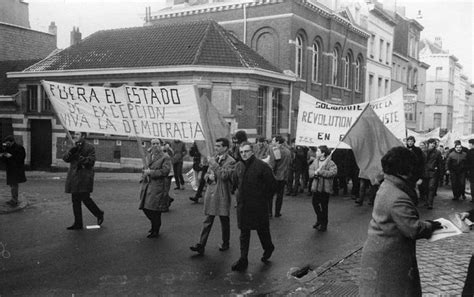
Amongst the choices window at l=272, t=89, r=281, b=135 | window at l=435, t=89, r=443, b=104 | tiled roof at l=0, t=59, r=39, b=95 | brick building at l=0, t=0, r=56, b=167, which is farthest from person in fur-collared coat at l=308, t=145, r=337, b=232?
window at l=435, t=89, r=443, b=104

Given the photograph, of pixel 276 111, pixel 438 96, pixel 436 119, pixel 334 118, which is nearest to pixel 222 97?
pixel 276 111

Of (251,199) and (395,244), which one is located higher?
(395,244)

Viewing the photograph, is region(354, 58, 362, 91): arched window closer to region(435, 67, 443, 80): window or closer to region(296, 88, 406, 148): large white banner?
region(296, 88, 406, 148): large white banner

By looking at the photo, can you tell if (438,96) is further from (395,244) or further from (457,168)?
(395,244)

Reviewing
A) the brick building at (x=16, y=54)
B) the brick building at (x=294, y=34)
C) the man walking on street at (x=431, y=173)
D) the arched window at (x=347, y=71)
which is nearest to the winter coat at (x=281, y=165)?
the man walking on street at (x=431, y=173)

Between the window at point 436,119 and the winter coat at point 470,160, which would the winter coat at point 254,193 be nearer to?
the winter coat at point 470,160

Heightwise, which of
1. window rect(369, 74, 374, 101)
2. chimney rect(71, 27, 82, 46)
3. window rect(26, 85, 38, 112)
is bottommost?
window rect(26, 85, 38, 112)

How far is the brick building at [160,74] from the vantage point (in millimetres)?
21188

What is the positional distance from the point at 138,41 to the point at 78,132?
17174 millimetres

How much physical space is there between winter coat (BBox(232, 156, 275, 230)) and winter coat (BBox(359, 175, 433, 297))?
9.44 ft

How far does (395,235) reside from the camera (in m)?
3.52

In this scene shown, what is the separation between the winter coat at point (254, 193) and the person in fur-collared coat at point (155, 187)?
1.98 meters

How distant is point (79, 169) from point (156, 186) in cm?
160

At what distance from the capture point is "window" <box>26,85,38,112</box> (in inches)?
977
